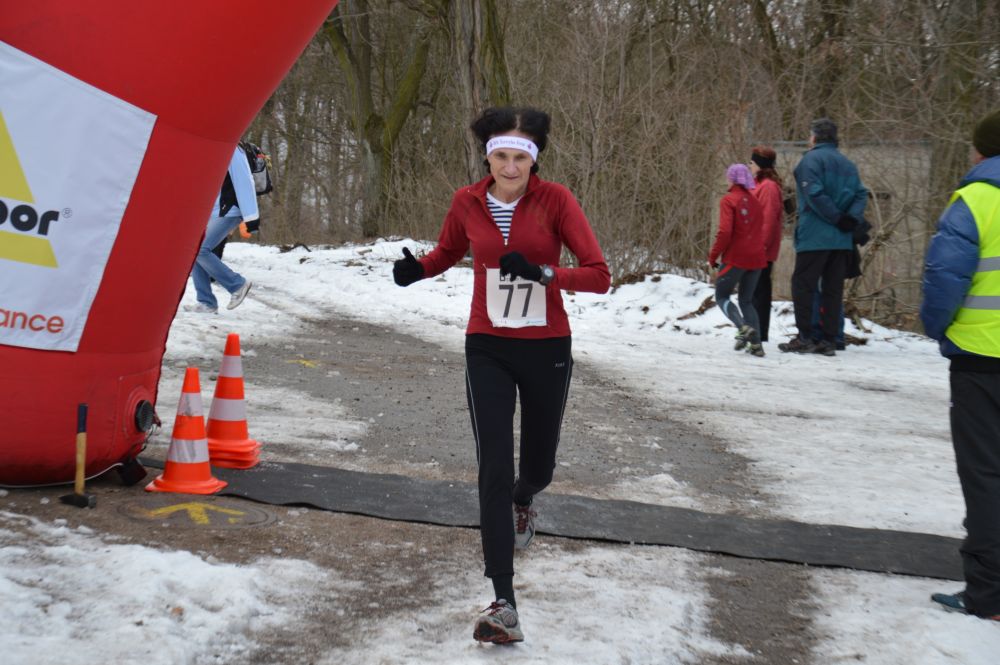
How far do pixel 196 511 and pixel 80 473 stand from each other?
56cm

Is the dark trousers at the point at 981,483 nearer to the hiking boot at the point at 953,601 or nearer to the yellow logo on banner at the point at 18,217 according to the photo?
the hiking boot at the point at 953,601

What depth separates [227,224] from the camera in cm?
1199

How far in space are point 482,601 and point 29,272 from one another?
2562 millimetres

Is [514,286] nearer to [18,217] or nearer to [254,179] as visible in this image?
[18,217]

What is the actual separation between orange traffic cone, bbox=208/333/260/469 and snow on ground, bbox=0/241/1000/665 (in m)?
0.76

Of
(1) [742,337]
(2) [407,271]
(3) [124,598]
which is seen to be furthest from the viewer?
(1) [742,337]

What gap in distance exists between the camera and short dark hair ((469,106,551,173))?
4.45 metres

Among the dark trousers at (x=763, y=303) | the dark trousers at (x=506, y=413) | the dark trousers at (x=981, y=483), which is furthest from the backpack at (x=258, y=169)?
the dark trousers at (x=981, y=483)

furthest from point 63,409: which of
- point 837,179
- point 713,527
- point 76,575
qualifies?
point 837,179

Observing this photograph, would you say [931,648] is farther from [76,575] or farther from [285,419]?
[285,419]

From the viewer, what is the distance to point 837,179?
1180cm

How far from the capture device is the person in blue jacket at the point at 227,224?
11.6 metres

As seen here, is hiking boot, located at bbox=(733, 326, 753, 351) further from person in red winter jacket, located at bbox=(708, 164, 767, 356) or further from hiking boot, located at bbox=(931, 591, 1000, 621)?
hiking boot, located at bbox=(931, 591, 1000, 621)

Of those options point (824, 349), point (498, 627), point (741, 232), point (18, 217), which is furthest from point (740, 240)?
point (498, 627)
